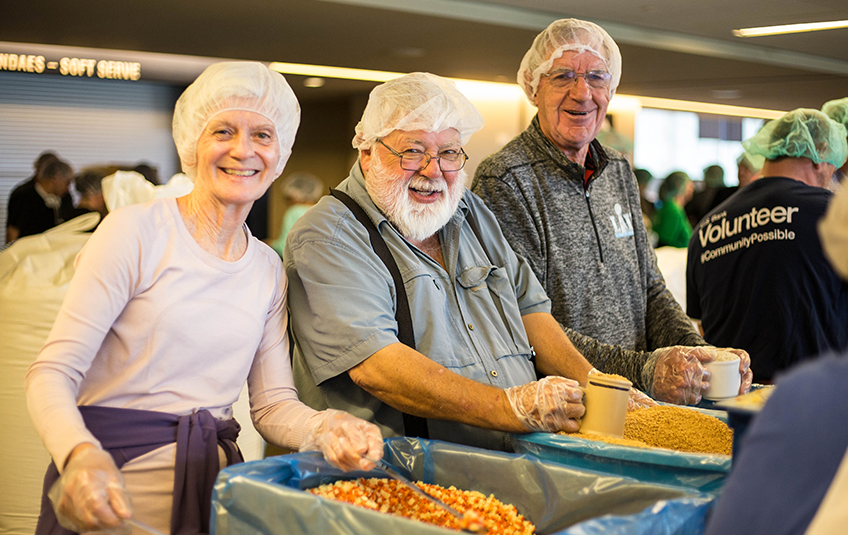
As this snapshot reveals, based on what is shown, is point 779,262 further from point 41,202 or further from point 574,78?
point 41,202

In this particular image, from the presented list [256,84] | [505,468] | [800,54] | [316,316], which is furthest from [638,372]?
[800,54]

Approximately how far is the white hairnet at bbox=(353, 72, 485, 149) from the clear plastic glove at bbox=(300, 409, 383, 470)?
2.36ft

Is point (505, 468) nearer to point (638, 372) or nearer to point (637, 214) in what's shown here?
point (638, 372)

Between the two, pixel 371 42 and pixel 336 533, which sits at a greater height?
pixel 371 42

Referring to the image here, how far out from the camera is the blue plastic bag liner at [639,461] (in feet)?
3.91

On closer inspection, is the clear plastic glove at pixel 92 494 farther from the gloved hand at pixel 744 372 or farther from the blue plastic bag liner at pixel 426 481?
the gloved hand at pixel 744 372

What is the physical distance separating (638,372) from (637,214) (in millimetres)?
716

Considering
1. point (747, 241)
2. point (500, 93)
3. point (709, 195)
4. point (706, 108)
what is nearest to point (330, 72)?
point (500, 93)

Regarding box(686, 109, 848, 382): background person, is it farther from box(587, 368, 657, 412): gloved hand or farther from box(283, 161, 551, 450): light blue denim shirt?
box(283, 161, 551, 450): light blue denim shirt

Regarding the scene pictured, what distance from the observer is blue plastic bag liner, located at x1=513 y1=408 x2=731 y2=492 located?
1.19 meters

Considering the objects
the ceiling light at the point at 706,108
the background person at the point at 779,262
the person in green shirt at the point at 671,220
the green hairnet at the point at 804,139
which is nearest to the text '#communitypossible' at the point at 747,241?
the background person at the point at 779,262

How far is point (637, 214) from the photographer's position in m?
2.38

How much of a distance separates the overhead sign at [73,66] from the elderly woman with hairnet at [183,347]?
7.79 meters

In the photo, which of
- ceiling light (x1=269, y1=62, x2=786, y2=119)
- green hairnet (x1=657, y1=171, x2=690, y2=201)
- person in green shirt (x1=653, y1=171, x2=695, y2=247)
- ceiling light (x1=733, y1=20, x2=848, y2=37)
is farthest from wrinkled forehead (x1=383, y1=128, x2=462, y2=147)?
ceiling light (x1=733, y1=20, x2=848, y2=37)
